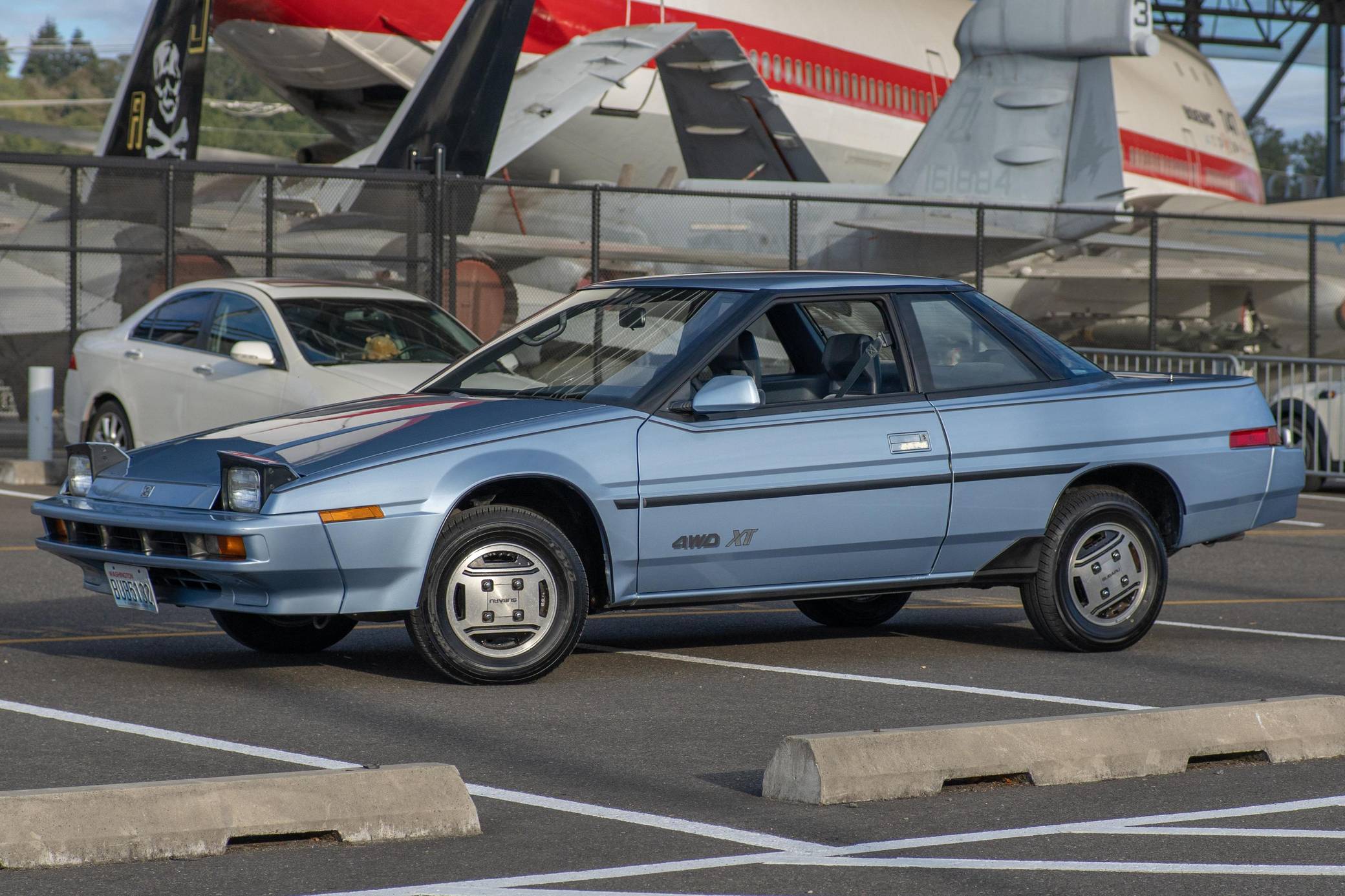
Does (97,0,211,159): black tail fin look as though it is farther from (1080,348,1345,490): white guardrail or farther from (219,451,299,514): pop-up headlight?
(219,451,299,514): pop-up headlight

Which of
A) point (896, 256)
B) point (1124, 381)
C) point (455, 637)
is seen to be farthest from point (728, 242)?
point (455, 637)

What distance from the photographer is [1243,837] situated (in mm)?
4742

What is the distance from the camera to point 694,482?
6891 millimetres

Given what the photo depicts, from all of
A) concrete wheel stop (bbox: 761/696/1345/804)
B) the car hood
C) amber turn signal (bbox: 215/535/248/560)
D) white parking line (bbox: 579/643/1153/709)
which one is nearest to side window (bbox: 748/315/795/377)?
the car hood

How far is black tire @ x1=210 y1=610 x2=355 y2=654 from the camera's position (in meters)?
7.48

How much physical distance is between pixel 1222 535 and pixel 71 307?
1322 centimetres

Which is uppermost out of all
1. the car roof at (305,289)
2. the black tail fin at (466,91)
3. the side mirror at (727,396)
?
the black tail fin at (466,91)

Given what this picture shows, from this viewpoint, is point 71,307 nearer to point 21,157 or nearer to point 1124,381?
point 21,157

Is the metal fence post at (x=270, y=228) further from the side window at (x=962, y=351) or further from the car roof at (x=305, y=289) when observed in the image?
the side window at (x=962, y=351)

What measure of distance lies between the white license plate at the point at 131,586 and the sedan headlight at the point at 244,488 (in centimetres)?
47

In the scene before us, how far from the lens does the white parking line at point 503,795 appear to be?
4.68 m

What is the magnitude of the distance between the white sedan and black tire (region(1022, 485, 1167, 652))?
213 inches

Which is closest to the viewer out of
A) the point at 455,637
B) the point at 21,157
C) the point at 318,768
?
the point at 318,768

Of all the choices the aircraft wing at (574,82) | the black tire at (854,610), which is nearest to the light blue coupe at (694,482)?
the black tire at (854,610)
